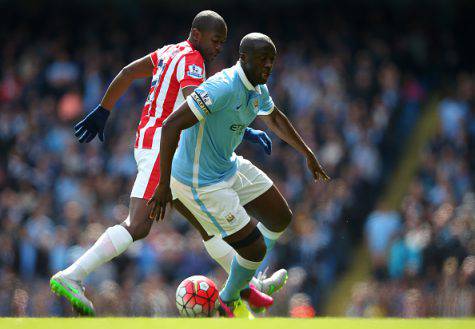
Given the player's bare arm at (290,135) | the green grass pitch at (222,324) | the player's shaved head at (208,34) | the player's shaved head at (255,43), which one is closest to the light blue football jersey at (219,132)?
the player's shaved head at (255,43)

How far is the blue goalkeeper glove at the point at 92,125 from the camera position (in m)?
7.85

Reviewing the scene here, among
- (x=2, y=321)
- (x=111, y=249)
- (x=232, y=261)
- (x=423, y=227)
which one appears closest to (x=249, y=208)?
(x=232, y=261)

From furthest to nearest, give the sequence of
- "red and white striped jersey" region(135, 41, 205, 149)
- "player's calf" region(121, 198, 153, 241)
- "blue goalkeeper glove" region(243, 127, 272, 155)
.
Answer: "blue goalkeeper glove" region(243, 127, 272, 155) → "red and white striped jersey" region(135, 41, 205, 149) → "player's calf" region(121, 198, 153, 241)

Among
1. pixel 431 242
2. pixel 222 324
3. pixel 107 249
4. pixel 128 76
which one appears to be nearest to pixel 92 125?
pixel 128 76

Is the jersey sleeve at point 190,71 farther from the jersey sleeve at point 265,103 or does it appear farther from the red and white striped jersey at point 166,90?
the jersey sleeve at point 265,103

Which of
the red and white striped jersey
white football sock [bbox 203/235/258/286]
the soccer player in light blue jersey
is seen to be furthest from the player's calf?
white football sock [bbox 203/235/258/286]

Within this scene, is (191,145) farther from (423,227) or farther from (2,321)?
(423,227)

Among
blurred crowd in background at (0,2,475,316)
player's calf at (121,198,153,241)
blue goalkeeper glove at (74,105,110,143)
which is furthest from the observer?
blurred crowd in background at (0,2,475,316)

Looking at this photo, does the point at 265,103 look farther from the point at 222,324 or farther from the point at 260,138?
the point at 222,324

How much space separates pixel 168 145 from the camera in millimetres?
6602

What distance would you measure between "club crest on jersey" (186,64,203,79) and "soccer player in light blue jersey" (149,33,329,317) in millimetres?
320

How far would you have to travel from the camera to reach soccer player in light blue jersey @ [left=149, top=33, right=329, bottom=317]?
6684mm

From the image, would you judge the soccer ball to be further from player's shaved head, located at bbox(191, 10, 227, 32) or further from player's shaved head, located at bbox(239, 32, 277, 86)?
player's shaved head, located at bbox(191, 10, 227, 32)

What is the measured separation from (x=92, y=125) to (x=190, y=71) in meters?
1.07
